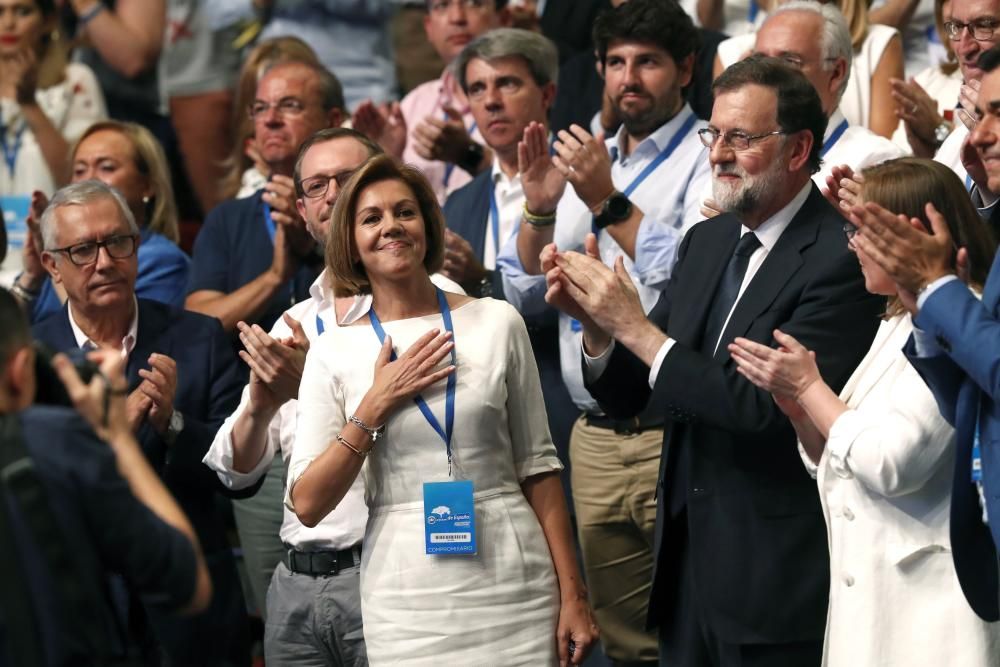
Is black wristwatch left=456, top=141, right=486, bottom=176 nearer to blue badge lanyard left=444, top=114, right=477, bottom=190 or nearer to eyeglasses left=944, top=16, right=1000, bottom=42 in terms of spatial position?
blue badge lanyard left=444, top=114, right=477, bottom=190

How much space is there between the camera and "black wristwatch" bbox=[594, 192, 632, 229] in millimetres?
4582

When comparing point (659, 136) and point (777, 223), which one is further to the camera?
point (659, 136)

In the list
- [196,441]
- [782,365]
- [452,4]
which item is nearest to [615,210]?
[782,365]

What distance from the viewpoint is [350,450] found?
11.4 ft

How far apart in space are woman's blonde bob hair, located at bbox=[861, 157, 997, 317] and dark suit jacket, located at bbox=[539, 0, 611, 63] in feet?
10.7

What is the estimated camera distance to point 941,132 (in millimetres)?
4812

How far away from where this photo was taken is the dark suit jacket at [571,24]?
6531 mm

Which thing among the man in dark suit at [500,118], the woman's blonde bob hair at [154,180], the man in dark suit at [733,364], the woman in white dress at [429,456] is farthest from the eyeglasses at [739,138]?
the woman's blonde bob hair at [154,180]

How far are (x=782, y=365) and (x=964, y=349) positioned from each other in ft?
1.94

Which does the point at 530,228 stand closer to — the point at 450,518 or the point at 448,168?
A: the point at 448,168

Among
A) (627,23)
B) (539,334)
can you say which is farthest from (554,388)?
(627,23)

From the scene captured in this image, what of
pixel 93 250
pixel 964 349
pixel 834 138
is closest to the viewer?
pixel 964 349

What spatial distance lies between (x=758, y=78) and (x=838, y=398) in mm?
951

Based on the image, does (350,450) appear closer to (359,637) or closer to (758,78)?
(359,637)
